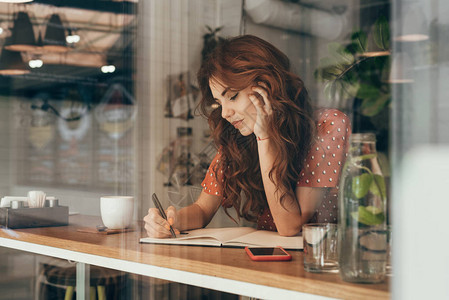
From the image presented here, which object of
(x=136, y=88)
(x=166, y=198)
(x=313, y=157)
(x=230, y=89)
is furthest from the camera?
(x=136, y=88)

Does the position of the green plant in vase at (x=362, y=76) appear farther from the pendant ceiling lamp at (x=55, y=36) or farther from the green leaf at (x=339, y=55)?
the pendant ceiling lamp at (x=55, y=36)

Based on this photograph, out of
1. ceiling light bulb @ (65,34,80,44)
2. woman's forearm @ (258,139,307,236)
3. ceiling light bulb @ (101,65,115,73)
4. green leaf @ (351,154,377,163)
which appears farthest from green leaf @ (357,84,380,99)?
ceiling light bulb @ (65,34,80,44)

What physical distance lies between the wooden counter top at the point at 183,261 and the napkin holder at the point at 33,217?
3 centimetres

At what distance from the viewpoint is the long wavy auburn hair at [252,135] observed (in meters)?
1.17

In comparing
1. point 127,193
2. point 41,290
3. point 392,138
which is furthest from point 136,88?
point 392,138

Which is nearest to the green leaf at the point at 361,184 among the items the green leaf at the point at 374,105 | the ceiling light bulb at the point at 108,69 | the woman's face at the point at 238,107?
the green leaf at the point at 374,105

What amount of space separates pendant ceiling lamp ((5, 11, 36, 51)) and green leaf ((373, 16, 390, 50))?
5.29 ft

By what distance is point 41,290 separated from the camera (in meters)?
1.70

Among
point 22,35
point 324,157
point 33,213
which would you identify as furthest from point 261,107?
point 22,35

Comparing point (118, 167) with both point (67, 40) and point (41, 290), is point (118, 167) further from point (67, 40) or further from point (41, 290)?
point (67, 40)

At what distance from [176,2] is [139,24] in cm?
20

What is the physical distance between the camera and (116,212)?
117cm

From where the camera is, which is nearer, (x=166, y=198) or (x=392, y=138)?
(x=392, y=138)

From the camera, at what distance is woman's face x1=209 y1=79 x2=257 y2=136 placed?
1.29 metres
